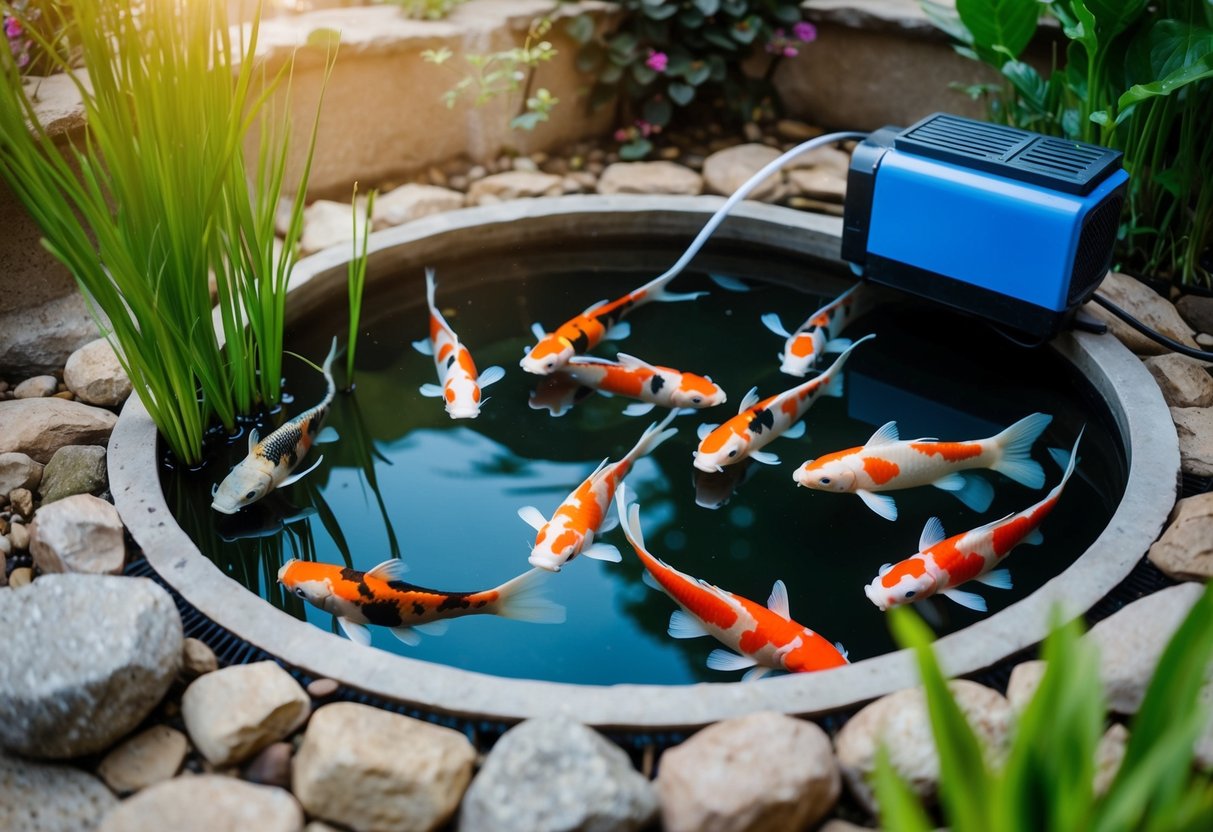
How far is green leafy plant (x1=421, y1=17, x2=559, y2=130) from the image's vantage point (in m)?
4.42

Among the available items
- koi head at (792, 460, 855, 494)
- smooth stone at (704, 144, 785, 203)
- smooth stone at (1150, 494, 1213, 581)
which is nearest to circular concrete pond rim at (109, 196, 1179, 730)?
smooth stone at (1150, 494, 1213, 581)

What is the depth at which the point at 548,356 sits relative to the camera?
3.31m

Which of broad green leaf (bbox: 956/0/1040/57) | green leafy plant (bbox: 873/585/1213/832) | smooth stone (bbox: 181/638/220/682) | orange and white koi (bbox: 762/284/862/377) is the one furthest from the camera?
broad green leaf (bbox: 956/0/1040/57)

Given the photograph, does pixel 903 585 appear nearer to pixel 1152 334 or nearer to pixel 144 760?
pixel 1152 334

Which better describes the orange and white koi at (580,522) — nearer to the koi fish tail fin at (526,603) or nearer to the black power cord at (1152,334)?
the koi fish tail fin at (526,603)

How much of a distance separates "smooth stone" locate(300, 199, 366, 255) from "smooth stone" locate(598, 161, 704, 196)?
110 cm

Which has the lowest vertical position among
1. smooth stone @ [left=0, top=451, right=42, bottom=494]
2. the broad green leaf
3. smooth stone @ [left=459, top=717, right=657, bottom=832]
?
smooth stone @ [left=0, top=451, right=42, bottom=494]

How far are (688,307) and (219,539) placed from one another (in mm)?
1913

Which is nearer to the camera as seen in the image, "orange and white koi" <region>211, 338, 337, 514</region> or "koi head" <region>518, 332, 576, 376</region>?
"orange and white koi" <region>211, 338, 337, 514</region>

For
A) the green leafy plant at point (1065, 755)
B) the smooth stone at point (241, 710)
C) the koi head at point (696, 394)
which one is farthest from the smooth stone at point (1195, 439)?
the smooth stone at point (241, 710)

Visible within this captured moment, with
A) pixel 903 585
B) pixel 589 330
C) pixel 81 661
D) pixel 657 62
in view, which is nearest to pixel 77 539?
pixel 81 661

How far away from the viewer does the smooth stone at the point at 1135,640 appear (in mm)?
2018

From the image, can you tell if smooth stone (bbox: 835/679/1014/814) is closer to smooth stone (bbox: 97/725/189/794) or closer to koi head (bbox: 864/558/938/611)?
koi head (bbox: 864/558/938/611)

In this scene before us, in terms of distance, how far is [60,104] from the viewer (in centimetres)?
321
